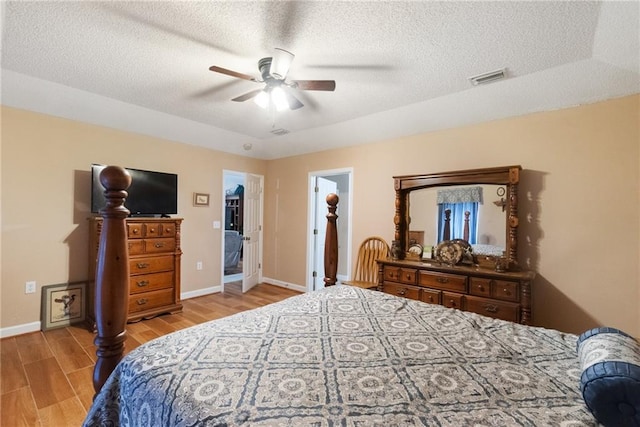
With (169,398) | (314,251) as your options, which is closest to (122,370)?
(169,398)

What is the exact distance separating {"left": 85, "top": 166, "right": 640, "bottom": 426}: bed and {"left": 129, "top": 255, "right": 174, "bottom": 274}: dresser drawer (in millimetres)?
2499

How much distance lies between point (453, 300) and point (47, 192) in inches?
174

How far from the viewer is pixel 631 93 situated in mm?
2398

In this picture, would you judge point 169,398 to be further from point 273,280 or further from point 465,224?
point 273,280

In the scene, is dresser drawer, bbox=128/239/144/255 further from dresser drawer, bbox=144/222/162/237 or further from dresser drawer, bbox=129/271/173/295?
dresser drawer, bbox=129/271/173/295

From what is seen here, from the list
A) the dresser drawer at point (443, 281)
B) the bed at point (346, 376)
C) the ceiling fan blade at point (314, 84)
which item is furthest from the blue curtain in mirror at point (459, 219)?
the ceiling fan blade at point (314, 84)

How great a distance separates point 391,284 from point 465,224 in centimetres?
105

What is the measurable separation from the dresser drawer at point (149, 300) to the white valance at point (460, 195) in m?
3.52

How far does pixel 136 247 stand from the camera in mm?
3352

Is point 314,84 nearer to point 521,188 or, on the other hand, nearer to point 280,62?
point 280,62

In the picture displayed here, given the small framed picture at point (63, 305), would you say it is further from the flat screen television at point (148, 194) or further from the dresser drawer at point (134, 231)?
the flat screen television at point (148, 194)

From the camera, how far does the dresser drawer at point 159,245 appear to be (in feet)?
11.4

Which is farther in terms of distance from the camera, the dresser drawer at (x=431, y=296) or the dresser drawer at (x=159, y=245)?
the dresser drawer at (x=159, y=245)

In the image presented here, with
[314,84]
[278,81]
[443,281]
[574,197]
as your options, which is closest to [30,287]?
[278,81]
